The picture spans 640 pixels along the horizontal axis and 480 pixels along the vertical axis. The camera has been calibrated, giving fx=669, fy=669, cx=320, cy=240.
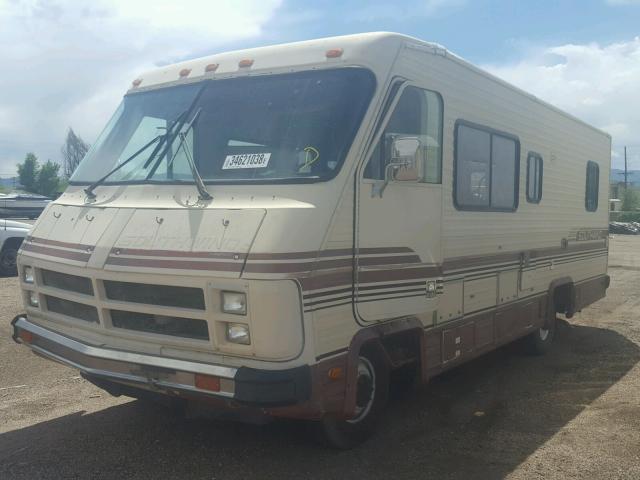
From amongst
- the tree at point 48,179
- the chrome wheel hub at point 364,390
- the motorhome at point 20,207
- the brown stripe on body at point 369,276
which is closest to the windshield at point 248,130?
the brown stripe on body at point 369,276

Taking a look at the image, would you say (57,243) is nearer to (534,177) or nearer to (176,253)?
(176,253)

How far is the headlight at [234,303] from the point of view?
389 cm

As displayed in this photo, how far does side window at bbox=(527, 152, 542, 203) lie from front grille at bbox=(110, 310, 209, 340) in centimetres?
442

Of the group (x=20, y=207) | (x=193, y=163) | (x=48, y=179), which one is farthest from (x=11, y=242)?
(x=48, y=179)

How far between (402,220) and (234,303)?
4.95ft

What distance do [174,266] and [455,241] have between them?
8.29ft

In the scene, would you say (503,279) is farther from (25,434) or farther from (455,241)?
(25,434)

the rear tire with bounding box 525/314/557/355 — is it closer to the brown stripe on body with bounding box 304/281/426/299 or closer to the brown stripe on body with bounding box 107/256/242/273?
the brown stripe on body with bounding box 304/281/426/299

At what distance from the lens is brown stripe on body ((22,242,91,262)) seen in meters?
4.51

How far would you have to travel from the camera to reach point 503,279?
6629mm

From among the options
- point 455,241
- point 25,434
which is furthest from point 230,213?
point 25,434

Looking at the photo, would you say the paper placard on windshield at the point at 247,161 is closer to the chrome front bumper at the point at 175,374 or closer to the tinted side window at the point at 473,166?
the chrome front bumper at the point at 175,374

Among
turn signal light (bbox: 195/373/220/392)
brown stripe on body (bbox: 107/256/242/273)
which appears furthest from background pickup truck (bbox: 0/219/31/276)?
turn signal light (bbox: 195/373/220/392)

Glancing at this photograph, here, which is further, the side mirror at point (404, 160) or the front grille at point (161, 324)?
the side mirror at point (404, 160)
